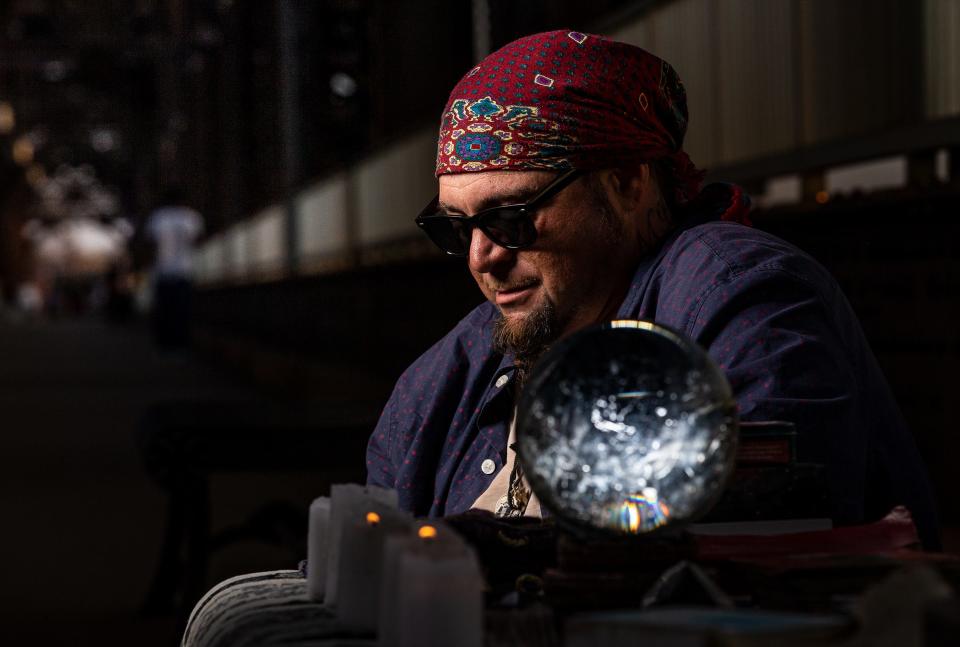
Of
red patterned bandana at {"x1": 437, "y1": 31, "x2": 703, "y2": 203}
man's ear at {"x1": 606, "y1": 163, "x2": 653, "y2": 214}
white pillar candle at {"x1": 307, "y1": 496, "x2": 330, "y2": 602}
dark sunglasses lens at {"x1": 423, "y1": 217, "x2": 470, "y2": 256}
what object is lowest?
white pillar candle at {"x1": 307, "y1": 496, "x2": 330, "y2": 602}

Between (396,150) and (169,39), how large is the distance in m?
17.1

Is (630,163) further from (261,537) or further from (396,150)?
(396,150)

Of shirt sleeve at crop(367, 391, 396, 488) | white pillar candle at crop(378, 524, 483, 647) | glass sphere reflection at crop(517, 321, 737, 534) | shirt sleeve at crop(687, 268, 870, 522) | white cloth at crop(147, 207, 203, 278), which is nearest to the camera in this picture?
white pillar candle at crop(378, 524, 483, 647)

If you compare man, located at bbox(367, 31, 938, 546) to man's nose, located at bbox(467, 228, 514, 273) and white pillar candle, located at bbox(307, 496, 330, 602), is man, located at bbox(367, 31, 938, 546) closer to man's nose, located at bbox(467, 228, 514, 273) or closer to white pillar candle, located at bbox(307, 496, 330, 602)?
man's nose, located at bbox(467, 228, 514, 273)

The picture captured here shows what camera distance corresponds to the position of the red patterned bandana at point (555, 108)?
201 cm

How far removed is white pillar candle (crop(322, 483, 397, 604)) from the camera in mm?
1280

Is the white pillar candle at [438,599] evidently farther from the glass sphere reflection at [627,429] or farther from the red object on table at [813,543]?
the red object on table at [813,543]

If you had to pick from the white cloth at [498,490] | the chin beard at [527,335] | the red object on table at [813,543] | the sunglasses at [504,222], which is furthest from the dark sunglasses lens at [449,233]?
the red object on table at [813,543]

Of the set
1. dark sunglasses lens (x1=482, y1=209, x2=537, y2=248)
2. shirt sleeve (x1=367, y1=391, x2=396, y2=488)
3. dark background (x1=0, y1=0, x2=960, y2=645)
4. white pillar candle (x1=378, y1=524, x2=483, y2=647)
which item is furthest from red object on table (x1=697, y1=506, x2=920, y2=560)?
dark background (x1=0, y1=0, x2=960, y2=645)

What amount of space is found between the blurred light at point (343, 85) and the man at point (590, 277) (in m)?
8.88

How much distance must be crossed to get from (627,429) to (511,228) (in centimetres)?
90

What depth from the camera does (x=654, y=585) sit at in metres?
1.12

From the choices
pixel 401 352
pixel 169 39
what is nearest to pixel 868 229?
pixel 401 352

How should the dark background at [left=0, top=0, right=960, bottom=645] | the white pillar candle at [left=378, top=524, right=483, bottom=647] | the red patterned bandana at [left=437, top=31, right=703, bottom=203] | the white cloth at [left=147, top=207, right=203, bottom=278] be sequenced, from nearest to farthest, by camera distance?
the white pillar candle at [left=378, top=524, right=483, bottom=647], the red patterned bandana at [left=437, top=31, right=703, bottom=203], the dark background at [left=0, top=0, right=960, bottom=645], the white cloth at [left=147, top=207, right=203, bottom=278]
